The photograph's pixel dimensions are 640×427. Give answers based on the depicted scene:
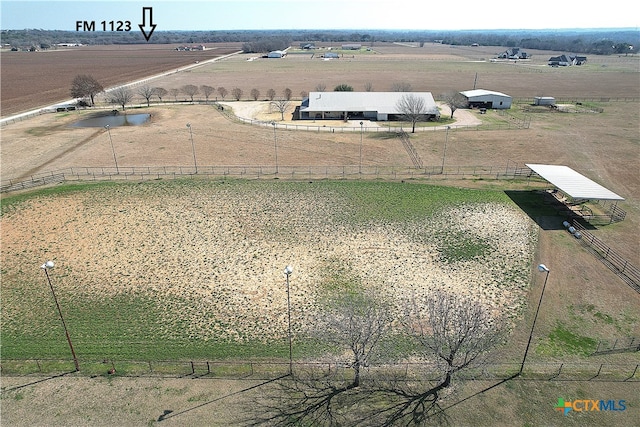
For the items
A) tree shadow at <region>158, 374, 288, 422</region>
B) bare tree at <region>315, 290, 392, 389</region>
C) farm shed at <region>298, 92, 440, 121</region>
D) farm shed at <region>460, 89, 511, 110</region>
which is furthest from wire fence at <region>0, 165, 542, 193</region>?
farm shed at <region>460, 89, 511, 110</region>

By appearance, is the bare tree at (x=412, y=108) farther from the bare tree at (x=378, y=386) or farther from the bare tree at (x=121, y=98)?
the bare tree at (x=121, y=98)

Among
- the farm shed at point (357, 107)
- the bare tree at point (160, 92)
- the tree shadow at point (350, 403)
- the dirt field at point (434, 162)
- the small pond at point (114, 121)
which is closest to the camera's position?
the tree shadow at point (350, 403)

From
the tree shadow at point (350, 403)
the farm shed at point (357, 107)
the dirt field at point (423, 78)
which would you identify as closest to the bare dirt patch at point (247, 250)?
the tree shadow at point (350, 403)

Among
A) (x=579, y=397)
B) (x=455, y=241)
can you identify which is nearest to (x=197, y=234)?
(x=455, y=241)

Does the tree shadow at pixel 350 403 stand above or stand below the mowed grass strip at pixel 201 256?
below

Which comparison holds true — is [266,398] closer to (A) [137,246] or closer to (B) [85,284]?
(B) [85,284]

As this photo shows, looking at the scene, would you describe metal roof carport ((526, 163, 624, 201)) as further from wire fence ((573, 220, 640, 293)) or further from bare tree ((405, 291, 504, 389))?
bare tree ((405, 291, 504, 389))
